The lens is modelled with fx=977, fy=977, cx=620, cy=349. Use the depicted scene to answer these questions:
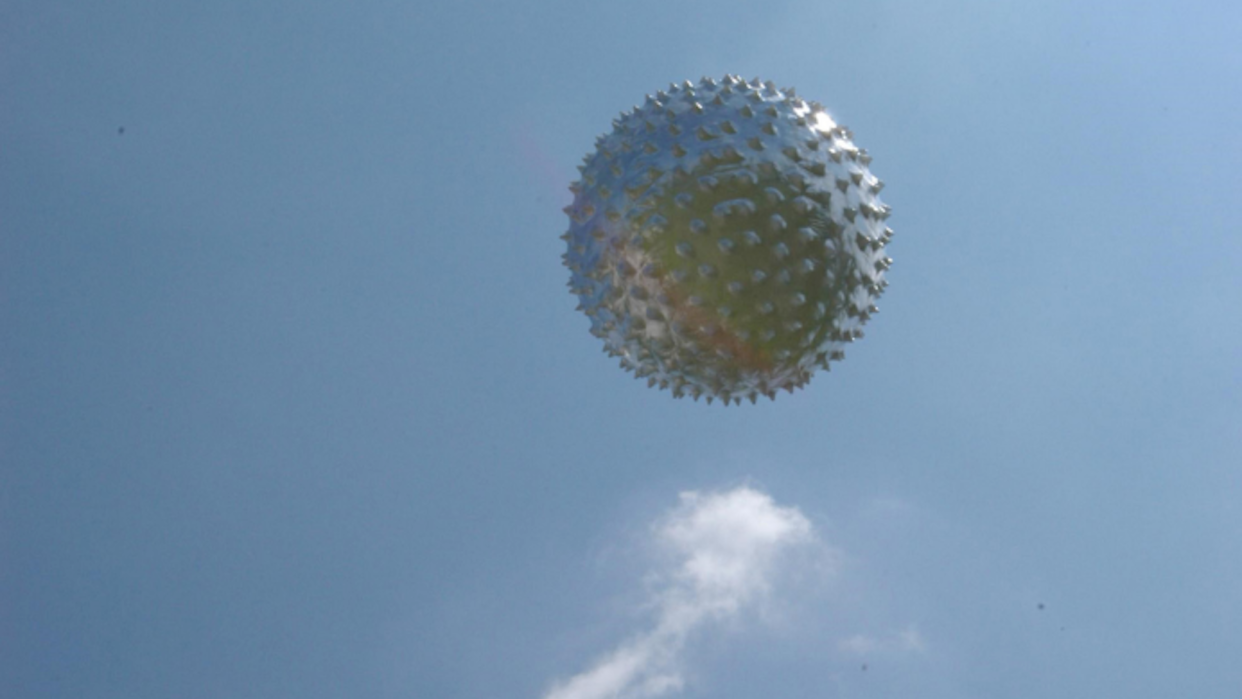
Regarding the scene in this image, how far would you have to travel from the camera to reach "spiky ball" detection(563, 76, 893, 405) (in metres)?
9.95

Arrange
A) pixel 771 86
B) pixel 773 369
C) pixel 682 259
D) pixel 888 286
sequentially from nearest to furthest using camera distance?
pixel 682 259
pixel 773 369
pixel 771 86
pixel 888 286

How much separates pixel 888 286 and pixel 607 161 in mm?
3979

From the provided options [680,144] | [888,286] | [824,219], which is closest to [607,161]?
[680,144]

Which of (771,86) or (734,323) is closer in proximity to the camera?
(734,323)

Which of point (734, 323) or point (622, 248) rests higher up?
point (622, 248)

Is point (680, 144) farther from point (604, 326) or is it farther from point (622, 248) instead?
point (604, 326)

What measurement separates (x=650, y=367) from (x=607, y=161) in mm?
2410

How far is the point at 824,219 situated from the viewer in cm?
1036

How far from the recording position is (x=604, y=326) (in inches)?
442

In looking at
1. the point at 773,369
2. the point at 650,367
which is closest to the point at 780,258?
the point at 773,369

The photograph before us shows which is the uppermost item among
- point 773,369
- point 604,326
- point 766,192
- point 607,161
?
point 607,161

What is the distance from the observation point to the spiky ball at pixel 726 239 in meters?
9.95

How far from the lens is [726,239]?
A: 32.3 ft

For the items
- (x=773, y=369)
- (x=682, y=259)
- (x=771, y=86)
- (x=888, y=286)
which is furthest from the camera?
(x=888, y=286)
